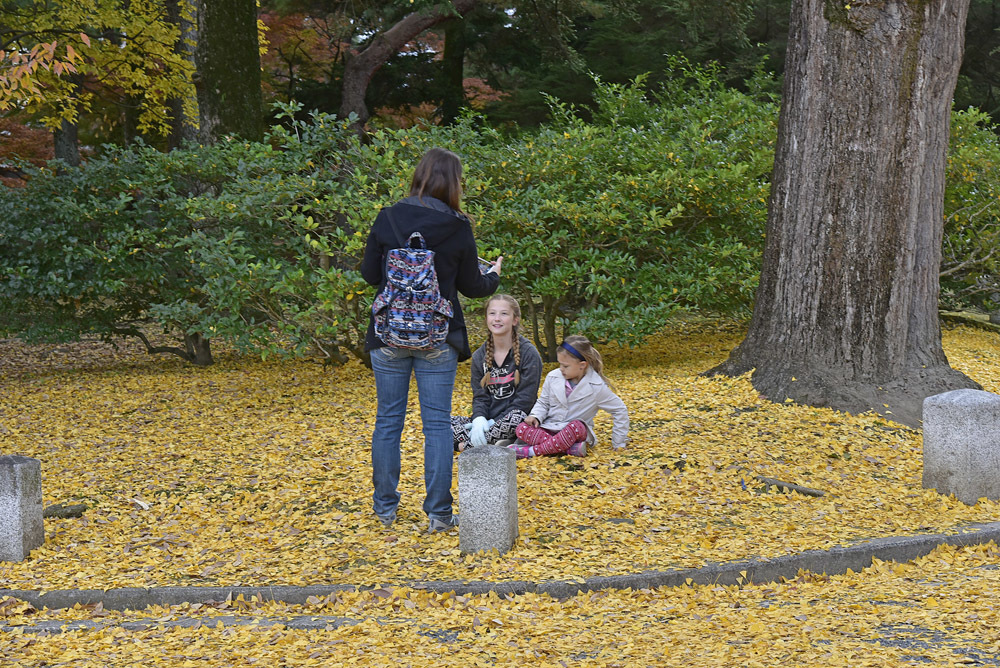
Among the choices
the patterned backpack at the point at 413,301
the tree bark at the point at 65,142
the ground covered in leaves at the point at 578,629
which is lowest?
the ground covered in leaves at the point at 578,629

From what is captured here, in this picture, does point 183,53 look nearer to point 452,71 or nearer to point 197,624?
point 452,71

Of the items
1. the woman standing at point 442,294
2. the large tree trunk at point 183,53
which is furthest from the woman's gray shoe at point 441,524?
the large tree trunk at point 183,53

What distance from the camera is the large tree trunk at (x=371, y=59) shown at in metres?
16.3

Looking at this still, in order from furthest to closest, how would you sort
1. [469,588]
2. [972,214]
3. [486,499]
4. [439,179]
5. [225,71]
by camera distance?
[972,214]
[225,71]
[439,179]
[486,499]
[469,588]

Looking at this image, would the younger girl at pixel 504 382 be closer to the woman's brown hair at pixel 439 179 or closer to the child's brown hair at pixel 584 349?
the child's brown hair at pixel 584 349

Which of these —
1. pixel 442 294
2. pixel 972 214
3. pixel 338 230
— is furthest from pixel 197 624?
pixel 972 214

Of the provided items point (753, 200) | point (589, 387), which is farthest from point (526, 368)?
point (753, 200)

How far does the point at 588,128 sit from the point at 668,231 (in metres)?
1.31

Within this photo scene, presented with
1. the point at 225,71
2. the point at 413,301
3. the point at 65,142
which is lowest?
the point at 413,301

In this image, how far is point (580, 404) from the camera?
5.84 metres

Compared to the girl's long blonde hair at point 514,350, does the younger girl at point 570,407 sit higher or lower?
lower

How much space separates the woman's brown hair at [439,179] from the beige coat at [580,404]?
1.67 m

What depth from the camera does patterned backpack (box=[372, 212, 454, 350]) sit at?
4402mm

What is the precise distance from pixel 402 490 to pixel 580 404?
3.99 feet
